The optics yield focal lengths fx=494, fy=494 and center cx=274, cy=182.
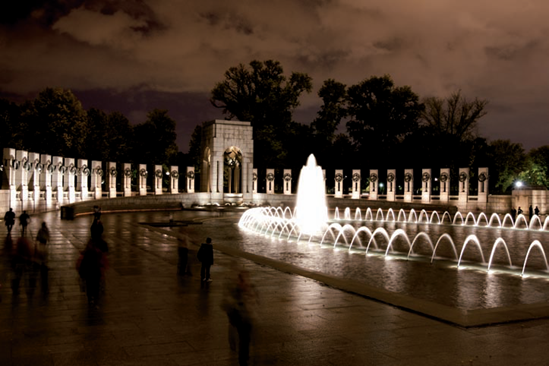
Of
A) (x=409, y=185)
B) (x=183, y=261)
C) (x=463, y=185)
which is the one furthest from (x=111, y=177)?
(x=183, y=261)

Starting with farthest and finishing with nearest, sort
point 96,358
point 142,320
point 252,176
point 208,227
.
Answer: point 252,176 → point 208,227 → point 142,320 → point 96,358

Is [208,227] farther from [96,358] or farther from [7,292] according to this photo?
[96,358]

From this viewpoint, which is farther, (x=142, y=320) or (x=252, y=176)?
(x=252, y=176)

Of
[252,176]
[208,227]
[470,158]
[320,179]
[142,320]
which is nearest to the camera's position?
[142,320]

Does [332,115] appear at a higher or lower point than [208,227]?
higher

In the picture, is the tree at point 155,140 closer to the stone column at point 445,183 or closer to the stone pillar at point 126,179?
the stone pillar at point 126,179

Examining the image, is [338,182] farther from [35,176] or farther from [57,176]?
[35,176]

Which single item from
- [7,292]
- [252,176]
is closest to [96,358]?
[7,292]

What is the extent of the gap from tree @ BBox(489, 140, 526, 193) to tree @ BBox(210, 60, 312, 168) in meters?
28.3

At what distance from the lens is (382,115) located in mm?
65500

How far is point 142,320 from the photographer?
8195mm

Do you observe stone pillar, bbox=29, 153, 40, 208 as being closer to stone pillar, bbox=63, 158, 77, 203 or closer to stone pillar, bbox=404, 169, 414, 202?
stone pillar, bbox=63, 158, 77, 203

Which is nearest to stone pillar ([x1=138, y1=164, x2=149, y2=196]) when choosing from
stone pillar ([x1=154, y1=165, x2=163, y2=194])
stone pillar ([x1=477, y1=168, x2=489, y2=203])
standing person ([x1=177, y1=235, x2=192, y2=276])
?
stone pillar ([x1=154, y1=165, x2=163, y2=194])

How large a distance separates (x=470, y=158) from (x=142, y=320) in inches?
2444
